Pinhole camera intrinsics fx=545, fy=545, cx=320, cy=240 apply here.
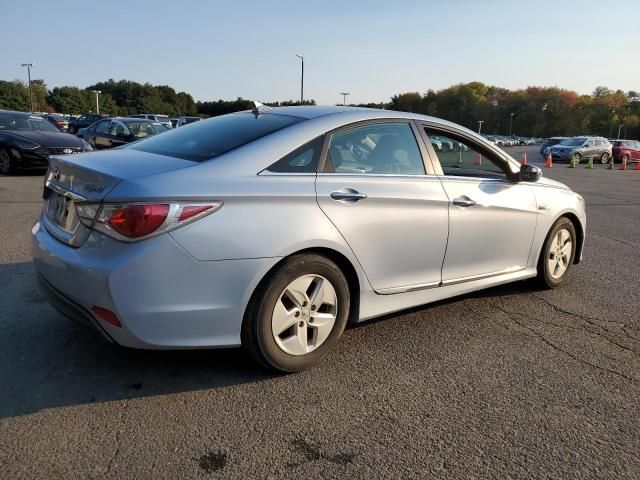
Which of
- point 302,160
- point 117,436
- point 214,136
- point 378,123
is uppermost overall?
point 378,123

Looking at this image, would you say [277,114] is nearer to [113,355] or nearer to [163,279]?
[163,279]

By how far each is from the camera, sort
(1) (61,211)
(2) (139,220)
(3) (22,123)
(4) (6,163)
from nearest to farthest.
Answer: (2) (139,220), (1) (61,211), (4) (6,163), (3) (22,123)

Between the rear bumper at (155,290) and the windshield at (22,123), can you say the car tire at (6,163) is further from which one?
the rear bumper at (155,290)

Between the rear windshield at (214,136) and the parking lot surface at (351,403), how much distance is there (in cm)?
126

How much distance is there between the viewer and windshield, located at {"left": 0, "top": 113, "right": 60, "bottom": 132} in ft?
42.2

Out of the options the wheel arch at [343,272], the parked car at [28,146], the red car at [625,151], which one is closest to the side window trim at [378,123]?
Result: the wheel arch at [343,272]

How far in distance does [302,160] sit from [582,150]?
32551mm

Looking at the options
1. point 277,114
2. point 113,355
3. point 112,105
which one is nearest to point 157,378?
Result: point 113,355

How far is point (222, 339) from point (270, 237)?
1.97 feet

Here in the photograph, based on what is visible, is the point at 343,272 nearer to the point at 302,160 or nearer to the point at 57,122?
the point at 302,160

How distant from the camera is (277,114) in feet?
12.2

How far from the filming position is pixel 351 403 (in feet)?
9.47

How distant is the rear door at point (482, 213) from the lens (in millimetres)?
3885

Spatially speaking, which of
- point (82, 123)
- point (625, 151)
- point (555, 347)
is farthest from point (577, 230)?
point (82, 123)
